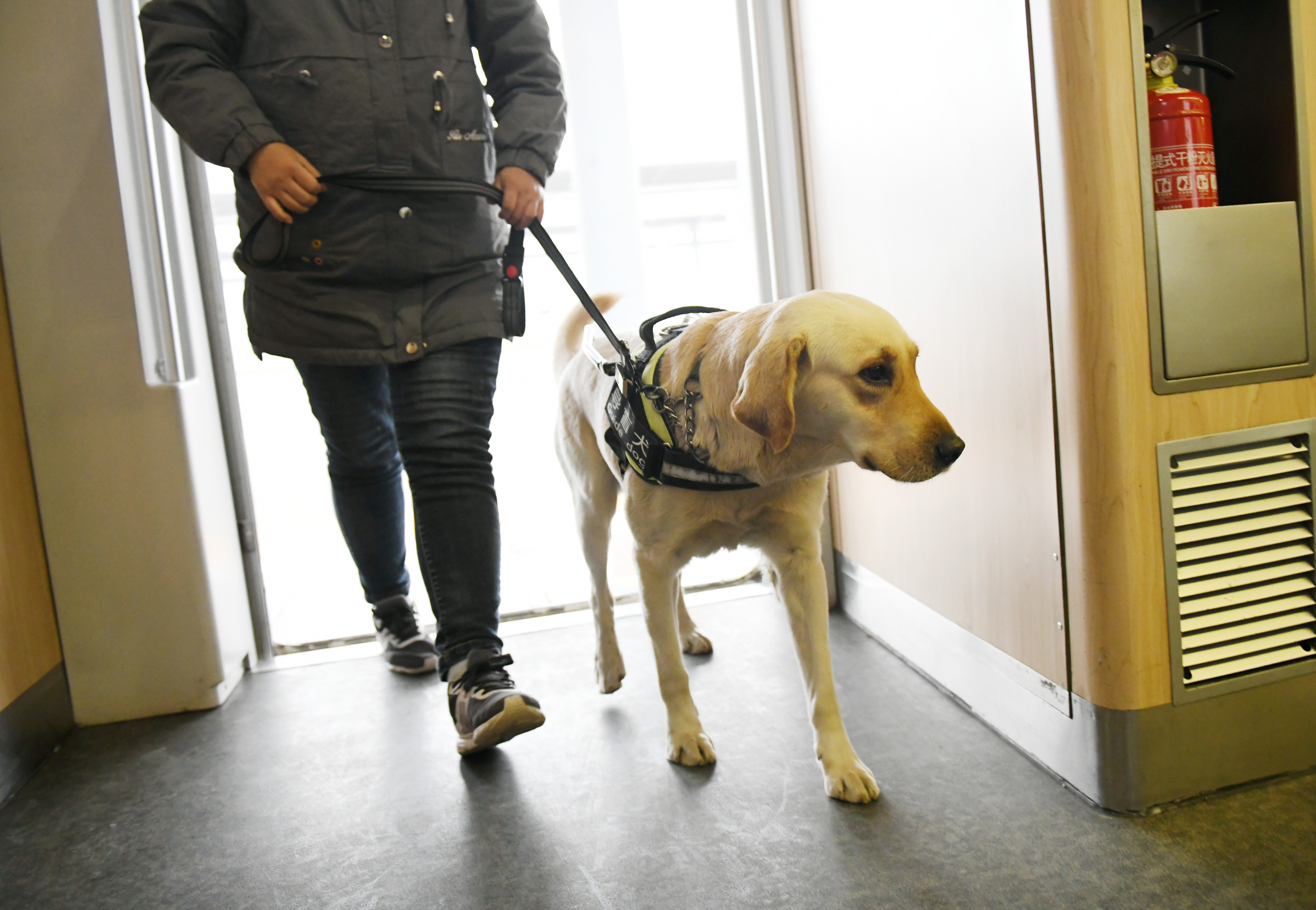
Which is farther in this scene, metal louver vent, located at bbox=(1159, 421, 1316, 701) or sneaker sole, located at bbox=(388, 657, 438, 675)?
sneaker sole, located at bbox=(388, 657, 438, 675)

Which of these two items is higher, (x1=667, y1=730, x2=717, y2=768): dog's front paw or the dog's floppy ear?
the dog's floppy ear

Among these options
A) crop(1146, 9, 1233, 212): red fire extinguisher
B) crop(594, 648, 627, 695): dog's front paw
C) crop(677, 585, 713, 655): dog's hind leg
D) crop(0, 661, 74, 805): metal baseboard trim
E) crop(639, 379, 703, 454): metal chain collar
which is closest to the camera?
crop(1146, 9, 1233, 212): red fire extinguisher

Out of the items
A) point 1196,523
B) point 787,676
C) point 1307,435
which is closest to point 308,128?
point 787,676

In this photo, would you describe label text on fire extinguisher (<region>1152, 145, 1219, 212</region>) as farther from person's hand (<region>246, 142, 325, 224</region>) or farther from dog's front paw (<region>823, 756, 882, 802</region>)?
person's hand (<region>246, 142, 325, 224</region>)

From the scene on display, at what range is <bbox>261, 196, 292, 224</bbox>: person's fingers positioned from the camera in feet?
5.01

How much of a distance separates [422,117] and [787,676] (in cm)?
134

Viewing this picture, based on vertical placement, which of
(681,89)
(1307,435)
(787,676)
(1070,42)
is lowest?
(787,676)

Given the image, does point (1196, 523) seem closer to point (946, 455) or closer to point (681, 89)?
point (946, 455)

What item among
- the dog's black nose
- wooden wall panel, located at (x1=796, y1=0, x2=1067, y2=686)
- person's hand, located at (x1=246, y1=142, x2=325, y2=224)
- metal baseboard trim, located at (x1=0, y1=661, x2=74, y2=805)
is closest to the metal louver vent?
wooden wall panel, located at (x1=796, y1=0, x2=1067, y2=686)

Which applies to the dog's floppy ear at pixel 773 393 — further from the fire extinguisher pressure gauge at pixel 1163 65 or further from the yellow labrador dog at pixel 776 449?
the fire extinguisher pressure gauge at pixel 1163 65

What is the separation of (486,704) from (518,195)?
89 cm

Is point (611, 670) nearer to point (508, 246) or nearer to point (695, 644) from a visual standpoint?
point (695, 644)

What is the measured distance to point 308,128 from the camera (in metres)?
1.58

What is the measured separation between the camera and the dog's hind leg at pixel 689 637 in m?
2.12
